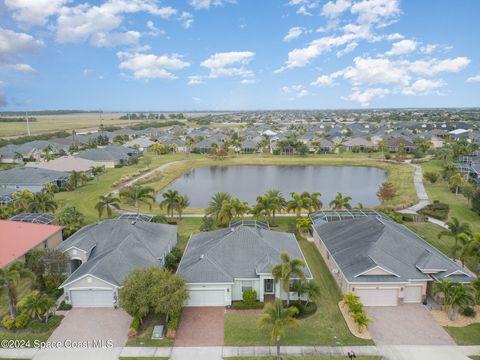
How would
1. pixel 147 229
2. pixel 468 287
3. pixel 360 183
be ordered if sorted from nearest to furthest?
pixel 468 287 → pixel 147 229 → pixel 360 183

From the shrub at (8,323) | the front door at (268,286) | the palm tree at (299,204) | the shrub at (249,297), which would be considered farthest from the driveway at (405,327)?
the shrub at (8,323)

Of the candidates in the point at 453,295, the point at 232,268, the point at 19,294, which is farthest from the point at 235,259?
the point at 19,294

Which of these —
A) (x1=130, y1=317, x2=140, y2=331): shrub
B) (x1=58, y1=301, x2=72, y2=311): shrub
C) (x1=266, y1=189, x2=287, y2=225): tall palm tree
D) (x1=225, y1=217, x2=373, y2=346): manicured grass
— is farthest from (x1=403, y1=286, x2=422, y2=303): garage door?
(x1=58, y1=301, x2=72, y2=311): shrub

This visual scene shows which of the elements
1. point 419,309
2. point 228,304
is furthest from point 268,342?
point 419,309

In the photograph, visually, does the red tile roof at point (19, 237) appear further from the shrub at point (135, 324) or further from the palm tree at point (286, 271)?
the palm tree at point (286, 271)

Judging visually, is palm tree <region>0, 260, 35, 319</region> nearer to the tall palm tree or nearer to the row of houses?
the row of houses

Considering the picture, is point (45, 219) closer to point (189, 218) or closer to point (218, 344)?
point (189, 218)
